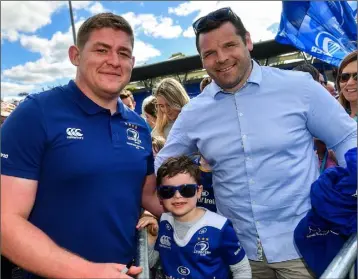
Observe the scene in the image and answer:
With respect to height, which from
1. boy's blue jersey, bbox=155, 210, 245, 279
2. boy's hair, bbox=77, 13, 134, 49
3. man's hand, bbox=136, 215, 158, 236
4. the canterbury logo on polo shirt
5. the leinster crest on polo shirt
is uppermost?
boy's hair, bbox=77, 13, 134, 49

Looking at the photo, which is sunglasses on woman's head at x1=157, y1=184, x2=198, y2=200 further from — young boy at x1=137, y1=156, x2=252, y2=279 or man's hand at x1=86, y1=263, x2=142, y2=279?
man's hand at x1=86, y1=263, x2=142, y2=279

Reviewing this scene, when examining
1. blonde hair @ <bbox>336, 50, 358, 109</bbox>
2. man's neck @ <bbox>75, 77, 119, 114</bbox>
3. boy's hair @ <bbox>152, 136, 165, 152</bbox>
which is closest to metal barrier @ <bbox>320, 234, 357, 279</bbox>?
man's neck @ <bbox>75, 77, 119, 114</bbox>

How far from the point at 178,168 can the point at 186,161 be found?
91 millimetres

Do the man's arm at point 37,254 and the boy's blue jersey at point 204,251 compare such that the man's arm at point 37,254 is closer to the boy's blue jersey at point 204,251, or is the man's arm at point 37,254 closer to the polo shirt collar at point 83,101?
the polo shirt collar at point 83,101

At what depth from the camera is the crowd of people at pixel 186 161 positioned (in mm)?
1707

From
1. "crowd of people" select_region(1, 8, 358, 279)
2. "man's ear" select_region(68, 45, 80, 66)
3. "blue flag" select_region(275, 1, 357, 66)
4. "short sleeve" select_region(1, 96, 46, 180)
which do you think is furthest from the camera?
"blue flag" select_region(275, 1, 357, 66)

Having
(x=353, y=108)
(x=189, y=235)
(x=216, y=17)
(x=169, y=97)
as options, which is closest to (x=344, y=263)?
(x=189, y=235)

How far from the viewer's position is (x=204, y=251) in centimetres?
216

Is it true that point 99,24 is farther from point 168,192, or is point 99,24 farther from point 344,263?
point 344,263

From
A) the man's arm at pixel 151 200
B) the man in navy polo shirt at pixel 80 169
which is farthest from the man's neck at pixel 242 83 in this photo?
the man's arm at pixel 151 200

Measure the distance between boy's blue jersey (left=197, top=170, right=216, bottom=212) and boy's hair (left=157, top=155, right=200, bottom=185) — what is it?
13 cm

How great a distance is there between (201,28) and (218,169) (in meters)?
0.97

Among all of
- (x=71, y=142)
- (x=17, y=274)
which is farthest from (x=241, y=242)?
(x=17, y=274)

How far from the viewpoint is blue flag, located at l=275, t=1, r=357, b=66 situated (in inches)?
244
